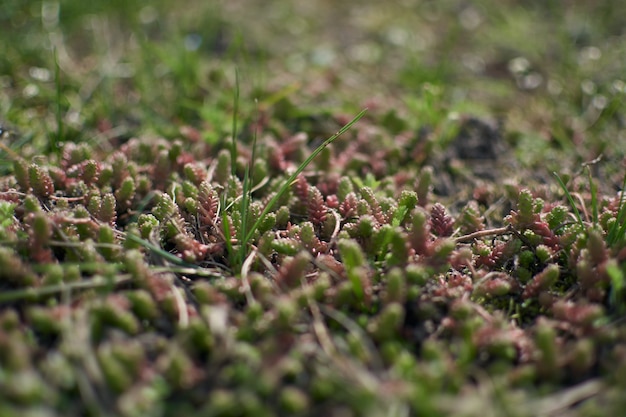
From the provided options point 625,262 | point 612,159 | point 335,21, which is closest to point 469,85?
point 612,159

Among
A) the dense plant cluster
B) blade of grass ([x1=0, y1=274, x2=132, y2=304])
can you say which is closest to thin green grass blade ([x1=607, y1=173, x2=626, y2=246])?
the dense plant cluster

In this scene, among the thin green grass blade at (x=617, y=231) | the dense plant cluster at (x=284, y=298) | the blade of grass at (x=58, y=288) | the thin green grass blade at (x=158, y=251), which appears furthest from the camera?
the thin green grass blade at (x=617, y=231)

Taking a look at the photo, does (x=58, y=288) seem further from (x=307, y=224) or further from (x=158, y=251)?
(x=307, y=224)

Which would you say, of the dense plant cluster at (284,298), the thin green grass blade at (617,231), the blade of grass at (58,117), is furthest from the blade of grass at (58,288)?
the thin green grass blade at (617,231)

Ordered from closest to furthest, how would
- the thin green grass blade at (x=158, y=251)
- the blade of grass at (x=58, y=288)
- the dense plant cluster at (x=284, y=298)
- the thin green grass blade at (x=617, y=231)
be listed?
the dense plant cluster at (x=284, y=298) < the blade of grass at (x=58, y=288) < the thin green grass blade at (x=158, y=251) < the thin green grass blade at (x=617, y=231)

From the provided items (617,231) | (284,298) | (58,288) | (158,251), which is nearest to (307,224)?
(284,298)

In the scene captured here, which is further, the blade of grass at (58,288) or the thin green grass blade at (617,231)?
the thin green grass blade at (617,231)

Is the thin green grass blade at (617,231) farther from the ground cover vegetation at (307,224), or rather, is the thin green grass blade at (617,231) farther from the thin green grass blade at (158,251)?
the thin green grass blade at (158,251)

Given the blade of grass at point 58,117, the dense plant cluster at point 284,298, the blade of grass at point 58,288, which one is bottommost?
the dense plant cluster at point 284,298
